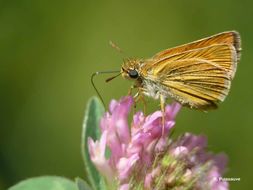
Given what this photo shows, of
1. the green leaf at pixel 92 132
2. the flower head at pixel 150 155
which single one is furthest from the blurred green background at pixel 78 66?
the flower head at pixel 150 155

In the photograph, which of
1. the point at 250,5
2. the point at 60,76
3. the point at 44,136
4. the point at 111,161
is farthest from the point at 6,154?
the point at 250,5

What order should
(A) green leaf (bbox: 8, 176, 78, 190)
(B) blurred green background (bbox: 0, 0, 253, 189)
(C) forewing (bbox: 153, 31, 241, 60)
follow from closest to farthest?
(A) green leaf (bbox: 8, 176, 78, 190), (C) forewing (bbox: 153, 31, 241, 60), (B) blurred green background (bbox: 0, 0, 253, 189)

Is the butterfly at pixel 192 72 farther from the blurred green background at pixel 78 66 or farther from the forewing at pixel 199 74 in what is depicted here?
the blurred green background at pixel 78 66

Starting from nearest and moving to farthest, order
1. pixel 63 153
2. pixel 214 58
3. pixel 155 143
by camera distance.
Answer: pixel 155 143
pixel 214 58
pixel 63 153

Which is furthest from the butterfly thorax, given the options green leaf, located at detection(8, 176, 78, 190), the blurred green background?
the blurred green background

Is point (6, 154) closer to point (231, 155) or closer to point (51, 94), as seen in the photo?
point (51, 94)

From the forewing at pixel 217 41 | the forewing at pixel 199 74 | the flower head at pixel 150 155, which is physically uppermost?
the forewing at pixel 217 41

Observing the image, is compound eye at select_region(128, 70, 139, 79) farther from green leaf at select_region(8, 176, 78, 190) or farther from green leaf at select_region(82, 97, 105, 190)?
green leaf at select_region(8, 176, 78, 190)
